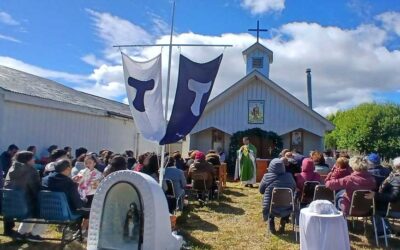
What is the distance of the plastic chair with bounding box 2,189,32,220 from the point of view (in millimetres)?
6367

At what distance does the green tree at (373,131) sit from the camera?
135ft

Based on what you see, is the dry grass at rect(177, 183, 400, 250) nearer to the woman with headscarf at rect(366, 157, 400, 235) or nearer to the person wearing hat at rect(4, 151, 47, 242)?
the woman with headscarf at rect(366, 157, 400, 235)

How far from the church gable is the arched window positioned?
590 inches

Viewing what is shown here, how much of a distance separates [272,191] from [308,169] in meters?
1.26

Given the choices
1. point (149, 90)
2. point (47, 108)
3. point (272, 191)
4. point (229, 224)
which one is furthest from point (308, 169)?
point (47, 108)

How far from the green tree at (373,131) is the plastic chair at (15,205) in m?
39.6

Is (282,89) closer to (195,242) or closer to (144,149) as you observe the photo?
(144,149)

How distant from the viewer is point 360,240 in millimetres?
7438

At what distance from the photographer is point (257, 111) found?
2034 centimetres

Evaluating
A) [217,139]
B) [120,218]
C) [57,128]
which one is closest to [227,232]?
[120,218]

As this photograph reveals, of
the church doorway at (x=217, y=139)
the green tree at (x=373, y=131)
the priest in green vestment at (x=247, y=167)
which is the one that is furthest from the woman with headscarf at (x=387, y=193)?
the green tree at (x=373, y=131)

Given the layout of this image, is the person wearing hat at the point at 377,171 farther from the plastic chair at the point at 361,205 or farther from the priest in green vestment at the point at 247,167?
the priest in green vestment at the point at 247,167

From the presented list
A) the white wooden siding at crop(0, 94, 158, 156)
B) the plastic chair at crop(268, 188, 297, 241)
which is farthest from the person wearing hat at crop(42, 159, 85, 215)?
the white wooden siding at crop(0, 94, 158, 156)

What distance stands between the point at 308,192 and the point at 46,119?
9156 millimetres
